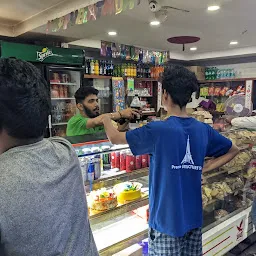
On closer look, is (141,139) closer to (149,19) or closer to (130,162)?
(130,162)

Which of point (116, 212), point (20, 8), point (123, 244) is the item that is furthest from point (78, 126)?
point (20, 8)

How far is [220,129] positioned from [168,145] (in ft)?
5.76

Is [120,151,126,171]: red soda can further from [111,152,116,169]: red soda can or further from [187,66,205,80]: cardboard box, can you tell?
[187,66,205,80]: cardboard box

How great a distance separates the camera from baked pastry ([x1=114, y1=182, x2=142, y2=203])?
2.14m

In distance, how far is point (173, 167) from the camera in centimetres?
164

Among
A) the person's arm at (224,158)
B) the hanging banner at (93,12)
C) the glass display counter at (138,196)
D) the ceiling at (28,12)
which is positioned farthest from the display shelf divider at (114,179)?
the ceiling at (28,12)

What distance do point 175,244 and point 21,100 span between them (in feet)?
4.49

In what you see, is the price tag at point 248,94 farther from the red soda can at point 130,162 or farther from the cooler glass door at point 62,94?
the red soda can at point 130,162

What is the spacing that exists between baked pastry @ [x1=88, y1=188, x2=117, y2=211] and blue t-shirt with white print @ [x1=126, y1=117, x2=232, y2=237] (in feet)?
1.21

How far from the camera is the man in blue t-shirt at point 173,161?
5.33ft

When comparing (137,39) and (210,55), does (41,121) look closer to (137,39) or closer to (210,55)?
(137,39)

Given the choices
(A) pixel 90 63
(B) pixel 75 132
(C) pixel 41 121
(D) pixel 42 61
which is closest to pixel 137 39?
(A) pixel 90 63

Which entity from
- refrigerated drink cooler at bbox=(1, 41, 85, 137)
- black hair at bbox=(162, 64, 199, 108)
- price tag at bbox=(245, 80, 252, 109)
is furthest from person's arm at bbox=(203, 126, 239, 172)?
price tag at bbox=(245, 80, 252, 109)

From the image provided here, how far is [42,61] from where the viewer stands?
456 cm
